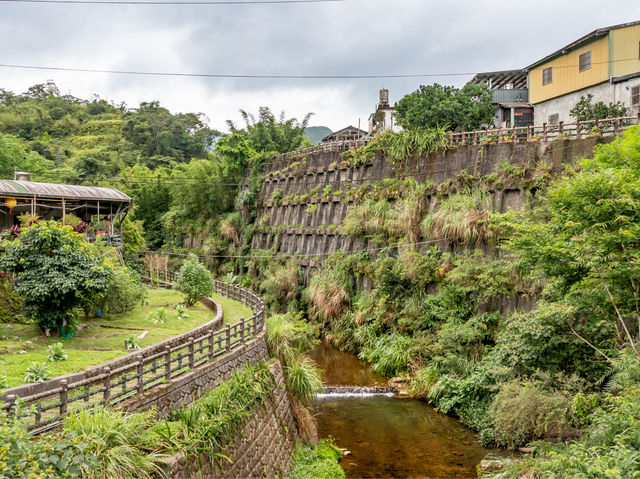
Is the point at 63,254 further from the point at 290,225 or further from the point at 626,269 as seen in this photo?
the point at 290,225

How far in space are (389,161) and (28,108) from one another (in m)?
71.7

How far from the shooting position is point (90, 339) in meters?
16.0

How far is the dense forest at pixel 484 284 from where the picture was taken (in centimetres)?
1267

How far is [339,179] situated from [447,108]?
820cm

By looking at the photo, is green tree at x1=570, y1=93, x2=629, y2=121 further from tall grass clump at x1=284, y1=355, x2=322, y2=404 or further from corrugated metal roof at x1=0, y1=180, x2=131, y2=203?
corrugated metal roof at x1=0, y1=180, x2=131, y2=203

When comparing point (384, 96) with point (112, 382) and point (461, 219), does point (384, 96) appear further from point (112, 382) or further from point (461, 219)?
point (112, 382)

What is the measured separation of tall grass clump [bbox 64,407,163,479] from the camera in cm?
782

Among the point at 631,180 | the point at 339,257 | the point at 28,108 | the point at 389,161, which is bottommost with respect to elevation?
the point at 339,257

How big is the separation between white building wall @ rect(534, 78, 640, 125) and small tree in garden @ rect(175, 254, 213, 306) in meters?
21.6

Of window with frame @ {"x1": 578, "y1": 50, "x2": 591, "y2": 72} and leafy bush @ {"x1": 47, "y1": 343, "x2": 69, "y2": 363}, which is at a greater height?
window with frame @ {"x1": 578, "y1": 50, "x2": 591, "y2": 72}

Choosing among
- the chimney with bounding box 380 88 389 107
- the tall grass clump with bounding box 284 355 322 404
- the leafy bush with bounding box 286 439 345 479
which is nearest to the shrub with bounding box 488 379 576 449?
the leafy bush with bounding box 286 439 345 479

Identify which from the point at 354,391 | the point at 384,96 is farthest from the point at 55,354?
the point at 384,96

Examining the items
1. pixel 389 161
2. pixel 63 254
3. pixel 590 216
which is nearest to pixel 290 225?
pixel 389 161

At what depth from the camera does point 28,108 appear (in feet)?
260
